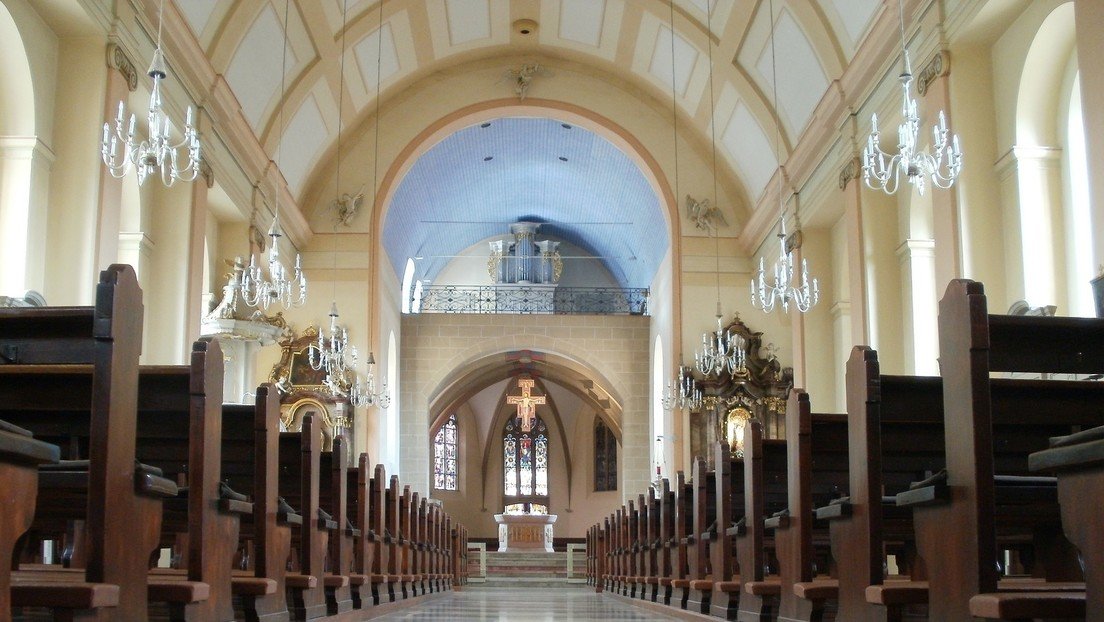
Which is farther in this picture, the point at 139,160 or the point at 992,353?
the point at 139,160

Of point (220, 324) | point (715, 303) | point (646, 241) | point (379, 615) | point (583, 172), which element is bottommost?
point (379, 615)

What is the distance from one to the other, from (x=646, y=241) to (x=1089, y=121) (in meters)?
14.3

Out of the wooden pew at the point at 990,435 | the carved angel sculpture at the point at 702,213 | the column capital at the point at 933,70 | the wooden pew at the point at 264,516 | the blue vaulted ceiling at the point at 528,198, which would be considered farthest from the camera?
the blue vaulted ceiling at the point at 528,198

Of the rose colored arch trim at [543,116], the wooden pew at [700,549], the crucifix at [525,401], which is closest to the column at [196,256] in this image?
the rose colored arch trim at [543,116]

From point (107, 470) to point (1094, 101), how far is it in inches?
256

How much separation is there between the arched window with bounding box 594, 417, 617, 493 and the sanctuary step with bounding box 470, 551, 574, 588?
22.8 ft

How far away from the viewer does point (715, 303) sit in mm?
17688

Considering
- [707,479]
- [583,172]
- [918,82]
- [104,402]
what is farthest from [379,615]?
[583,172]

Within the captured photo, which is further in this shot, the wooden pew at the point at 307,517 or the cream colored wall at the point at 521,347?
the cream colored wall at the point at 521,347

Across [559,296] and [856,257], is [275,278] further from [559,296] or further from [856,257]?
[559,296]

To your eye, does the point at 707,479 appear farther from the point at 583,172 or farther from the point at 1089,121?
the point at 583,172

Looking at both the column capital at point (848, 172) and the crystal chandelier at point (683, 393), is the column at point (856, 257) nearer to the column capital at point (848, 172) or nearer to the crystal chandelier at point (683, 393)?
the column capital at point (848, 172)

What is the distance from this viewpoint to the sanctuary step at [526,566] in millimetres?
21281

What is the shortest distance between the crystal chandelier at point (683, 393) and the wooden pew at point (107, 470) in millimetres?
13455
